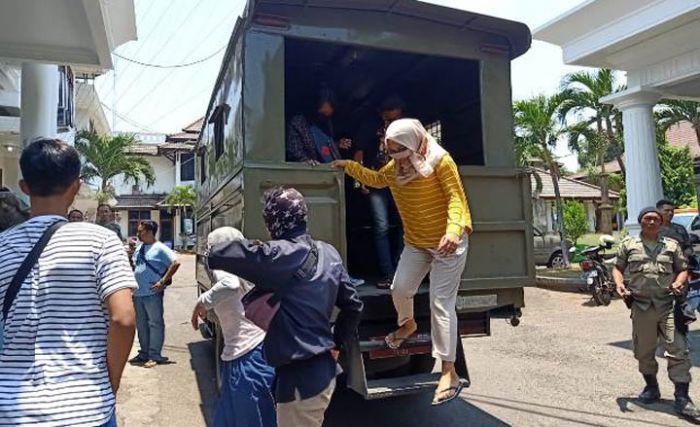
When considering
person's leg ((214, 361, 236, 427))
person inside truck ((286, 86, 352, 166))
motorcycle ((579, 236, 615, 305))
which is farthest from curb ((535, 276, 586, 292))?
person's leg ((214, 361, 236, 427))

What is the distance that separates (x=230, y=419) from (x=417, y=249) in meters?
1.58

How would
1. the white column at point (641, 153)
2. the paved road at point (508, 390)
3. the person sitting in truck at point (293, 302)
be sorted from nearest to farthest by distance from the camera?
the person sitting in truck at point (293, 302) < the paved road at point (508, 390) < the white column at point (641, 153)

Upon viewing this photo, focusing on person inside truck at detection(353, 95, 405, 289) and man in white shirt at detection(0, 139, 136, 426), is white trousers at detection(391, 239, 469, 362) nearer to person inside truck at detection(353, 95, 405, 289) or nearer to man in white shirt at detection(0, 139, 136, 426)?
person inside truck at detection(353, 95, 405, 289)

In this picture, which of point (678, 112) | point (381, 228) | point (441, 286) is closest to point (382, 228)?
point (381, 228)

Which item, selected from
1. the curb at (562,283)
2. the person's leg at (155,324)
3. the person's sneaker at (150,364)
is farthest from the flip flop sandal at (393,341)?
the curb at (562,283)

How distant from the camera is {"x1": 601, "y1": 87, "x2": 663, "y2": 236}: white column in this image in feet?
30.8

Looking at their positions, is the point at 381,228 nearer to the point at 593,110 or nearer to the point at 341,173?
the point at 341,173

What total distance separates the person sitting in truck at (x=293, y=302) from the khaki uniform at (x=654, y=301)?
3460 mm

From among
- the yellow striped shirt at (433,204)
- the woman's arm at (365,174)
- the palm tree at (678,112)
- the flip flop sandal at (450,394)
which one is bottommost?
the flip flop sandal at (450,394)

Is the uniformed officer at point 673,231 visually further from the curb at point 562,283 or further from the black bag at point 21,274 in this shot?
the curb at point 562,283

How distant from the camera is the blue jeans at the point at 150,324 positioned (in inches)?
254

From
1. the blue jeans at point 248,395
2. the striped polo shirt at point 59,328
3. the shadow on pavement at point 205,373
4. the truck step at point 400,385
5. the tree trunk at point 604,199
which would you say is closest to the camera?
the striped polo shirt at point 59,328

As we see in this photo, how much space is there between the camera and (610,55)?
9273 mm

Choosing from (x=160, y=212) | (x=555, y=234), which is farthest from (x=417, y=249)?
(x=160, y=212)
